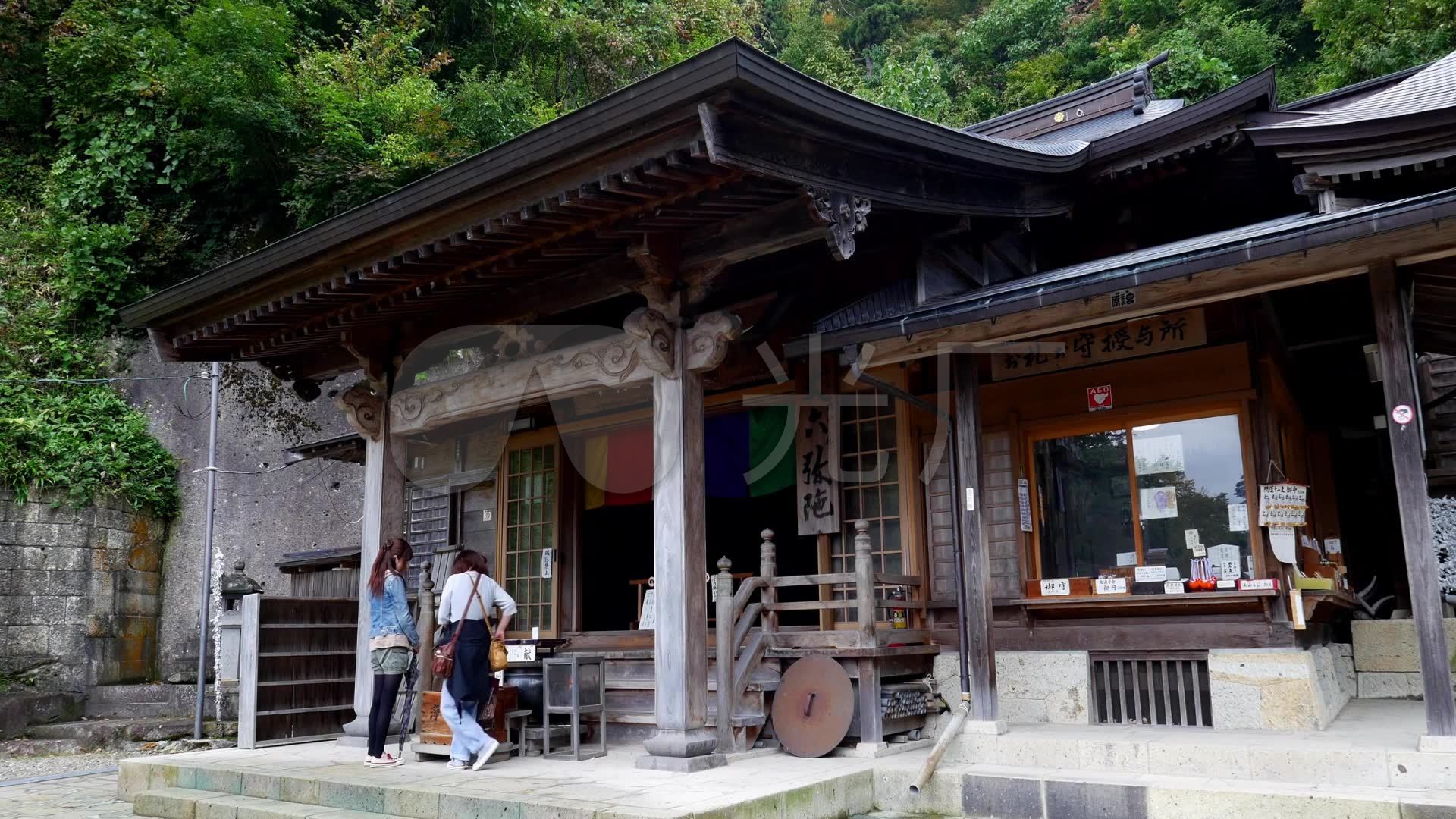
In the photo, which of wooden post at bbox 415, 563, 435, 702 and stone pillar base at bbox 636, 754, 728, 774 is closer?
stone pillar base at bbox 636, 754, 728, 774

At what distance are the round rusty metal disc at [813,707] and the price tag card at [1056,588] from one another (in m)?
1.89

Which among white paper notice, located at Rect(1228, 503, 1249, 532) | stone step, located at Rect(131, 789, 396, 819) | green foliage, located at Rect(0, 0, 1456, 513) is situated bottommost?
stone step, located at Rect(131, 789, 396, 819)

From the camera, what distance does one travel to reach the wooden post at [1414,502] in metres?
5.38

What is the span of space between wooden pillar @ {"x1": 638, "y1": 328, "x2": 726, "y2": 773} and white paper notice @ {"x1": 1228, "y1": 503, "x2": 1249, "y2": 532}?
3.97 meters

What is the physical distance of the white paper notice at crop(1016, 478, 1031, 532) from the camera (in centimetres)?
844

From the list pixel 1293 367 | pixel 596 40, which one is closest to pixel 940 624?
pixel 1293 367

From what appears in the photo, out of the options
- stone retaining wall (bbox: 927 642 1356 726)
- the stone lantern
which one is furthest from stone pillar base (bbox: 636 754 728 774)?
the stone lantern

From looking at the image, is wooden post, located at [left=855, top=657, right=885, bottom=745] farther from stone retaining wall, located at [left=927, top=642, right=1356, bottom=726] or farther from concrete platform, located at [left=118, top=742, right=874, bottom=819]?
stone retaining wall, located at [left=927, top=642, right=1356, bottom=726]

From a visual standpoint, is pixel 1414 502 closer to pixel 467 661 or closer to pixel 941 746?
pixel 941 746

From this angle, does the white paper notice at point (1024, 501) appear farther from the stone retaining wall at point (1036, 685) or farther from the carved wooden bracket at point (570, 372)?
the carved wooden bracket at point (570, 372)

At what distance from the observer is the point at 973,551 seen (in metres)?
7.27

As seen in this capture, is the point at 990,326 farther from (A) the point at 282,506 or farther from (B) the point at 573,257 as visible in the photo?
(A) the point at 282,506

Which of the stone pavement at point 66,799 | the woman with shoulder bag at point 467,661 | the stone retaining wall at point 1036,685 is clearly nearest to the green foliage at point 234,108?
the stone pavement at point 66,799

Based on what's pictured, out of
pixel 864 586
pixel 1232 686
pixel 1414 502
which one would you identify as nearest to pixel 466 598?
pixel 864 586
